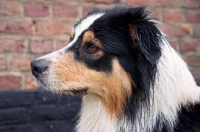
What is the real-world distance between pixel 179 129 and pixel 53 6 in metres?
2.05

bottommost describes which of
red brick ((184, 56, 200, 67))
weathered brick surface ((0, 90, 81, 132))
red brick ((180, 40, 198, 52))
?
weathered brick surface ((0, 90, 81, 132))

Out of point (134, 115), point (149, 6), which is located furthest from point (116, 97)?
point (149, 6)

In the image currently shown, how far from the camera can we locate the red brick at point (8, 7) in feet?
11.9

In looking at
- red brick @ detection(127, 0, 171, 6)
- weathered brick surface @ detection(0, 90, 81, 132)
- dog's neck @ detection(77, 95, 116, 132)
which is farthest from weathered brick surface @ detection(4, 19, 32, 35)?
dog's neck @ detection(77, 95, 116, 132)

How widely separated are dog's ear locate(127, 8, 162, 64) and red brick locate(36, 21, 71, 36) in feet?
5.23

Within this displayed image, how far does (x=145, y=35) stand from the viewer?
7.24 feet

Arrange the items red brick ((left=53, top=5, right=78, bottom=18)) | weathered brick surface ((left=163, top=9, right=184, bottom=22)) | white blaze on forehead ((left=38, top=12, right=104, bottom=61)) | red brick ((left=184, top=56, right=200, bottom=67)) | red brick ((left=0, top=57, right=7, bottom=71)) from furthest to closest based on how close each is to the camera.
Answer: red brick ((left=184, top=56, right=200, bottom=67)), weathered brick surface ((left=163, top=9, right=184, bottom=22)), red brick ((left=53, top=5, right=78, bottom=18)), red brick ((left=0, top=57, right=7, bottom=71)), white blaze on forehead ((left=38, top=12, right=104, bottom=61))

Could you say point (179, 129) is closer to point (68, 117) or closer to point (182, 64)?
point (182, 64)

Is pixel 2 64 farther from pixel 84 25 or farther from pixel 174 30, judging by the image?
pixel 174 30

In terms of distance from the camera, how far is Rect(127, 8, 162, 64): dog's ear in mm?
2148

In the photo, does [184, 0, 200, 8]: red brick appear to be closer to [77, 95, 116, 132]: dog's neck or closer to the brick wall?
the brick wall

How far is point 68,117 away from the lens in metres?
4.02

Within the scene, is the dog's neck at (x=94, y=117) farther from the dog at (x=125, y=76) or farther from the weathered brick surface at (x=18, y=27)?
the weathered brick surface at (x=18, y=27)

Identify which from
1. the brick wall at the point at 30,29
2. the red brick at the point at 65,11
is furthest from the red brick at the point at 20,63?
the red brick at the point at 65,11
